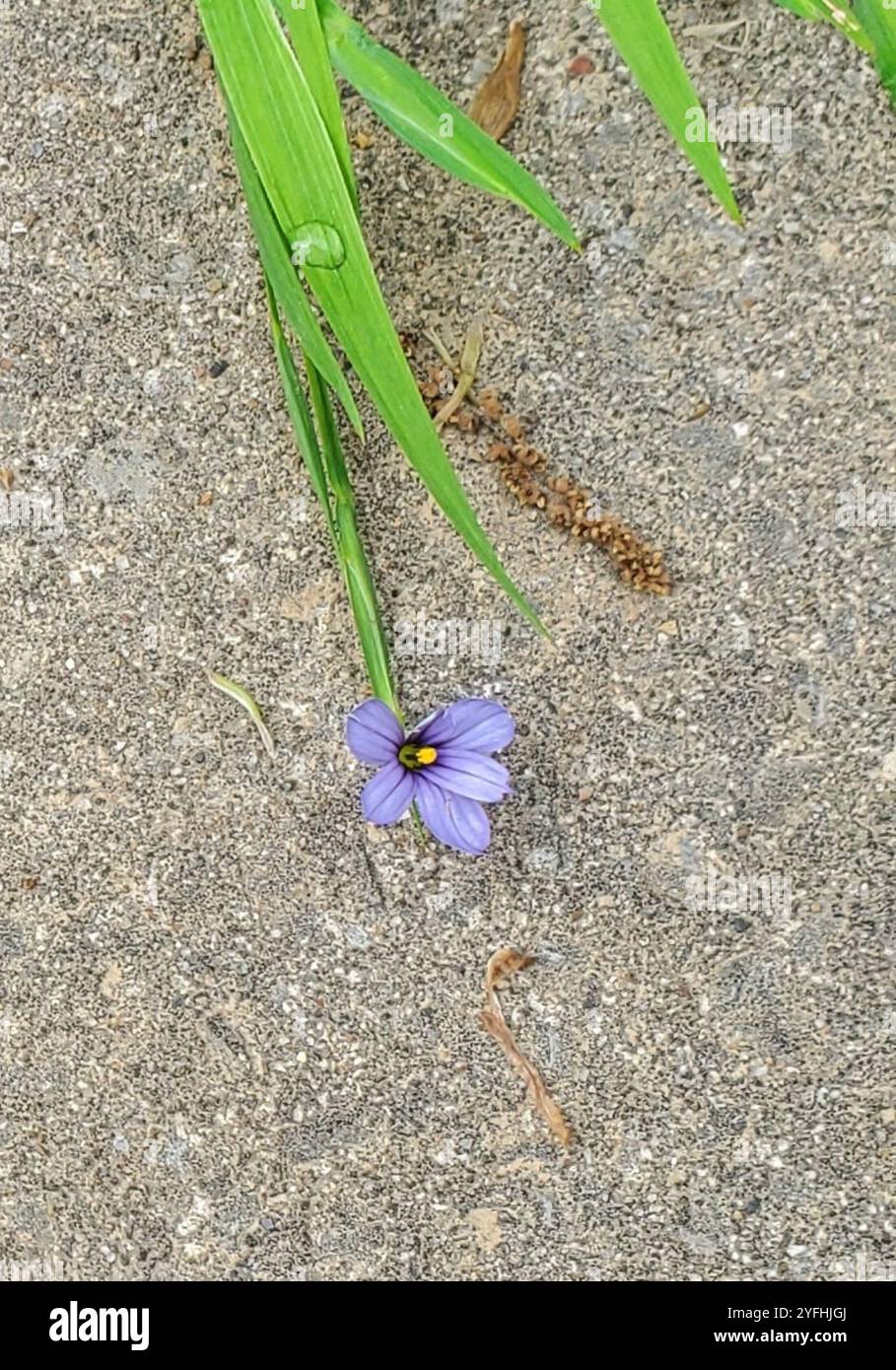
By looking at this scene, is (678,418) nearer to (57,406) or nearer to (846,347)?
(846,347)

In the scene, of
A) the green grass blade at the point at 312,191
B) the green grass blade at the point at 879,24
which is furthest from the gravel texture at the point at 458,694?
the green grass blade at the point at 312,191

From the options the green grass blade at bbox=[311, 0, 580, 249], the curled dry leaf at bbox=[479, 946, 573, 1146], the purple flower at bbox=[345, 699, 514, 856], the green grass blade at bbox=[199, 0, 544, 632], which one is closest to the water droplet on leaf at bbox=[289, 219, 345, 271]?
the green grass blade at bbox=[199, 0, 544, 632]

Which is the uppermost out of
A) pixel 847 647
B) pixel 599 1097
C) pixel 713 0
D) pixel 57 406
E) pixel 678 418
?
pixel 713 0

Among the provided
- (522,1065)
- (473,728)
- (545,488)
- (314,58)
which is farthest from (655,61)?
(522,1065)

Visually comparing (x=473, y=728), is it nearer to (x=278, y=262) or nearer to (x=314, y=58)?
(x=278, y=262)
